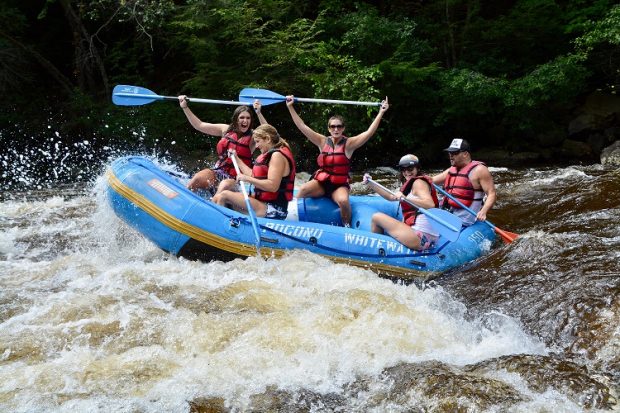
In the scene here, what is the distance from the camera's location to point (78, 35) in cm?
1358

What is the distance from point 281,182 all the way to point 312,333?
204 centimetres

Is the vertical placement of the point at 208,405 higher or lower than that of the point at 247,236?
lower

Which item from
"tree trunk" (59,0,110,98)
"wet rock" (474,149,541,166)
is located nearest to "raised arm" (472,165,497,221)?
"wet rock" (474,149,541,166)

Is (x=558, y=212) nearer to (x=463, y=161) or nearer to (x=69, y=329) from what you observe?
(x=463, y=161)

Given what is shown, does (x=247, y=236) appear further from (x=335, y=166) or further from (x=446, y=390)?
(x=446, y=390)

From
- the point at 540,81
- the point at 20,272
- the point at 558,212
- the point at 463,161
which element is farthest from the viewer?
the point at 540,81

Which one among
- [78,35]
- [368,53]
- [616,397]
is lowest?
[616,397]

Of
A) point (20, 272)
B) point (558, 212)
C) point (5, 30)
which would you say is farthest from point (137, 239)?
point (5, 30)

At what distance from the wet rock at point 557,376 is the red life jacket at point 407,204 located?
210 cm

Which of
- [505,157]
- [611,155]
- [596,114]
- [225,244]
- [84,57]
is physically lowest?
[505,157]

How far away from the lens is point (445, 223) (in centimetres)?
515

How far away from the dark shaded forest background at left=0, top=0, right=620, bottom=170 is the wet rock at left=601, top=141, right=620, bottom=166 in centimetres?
124

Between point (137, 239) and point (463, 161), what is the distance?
3179 mm

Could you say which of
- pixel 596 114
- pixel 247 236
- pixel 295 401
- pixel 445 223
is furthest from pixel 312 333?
pixel 596 114
